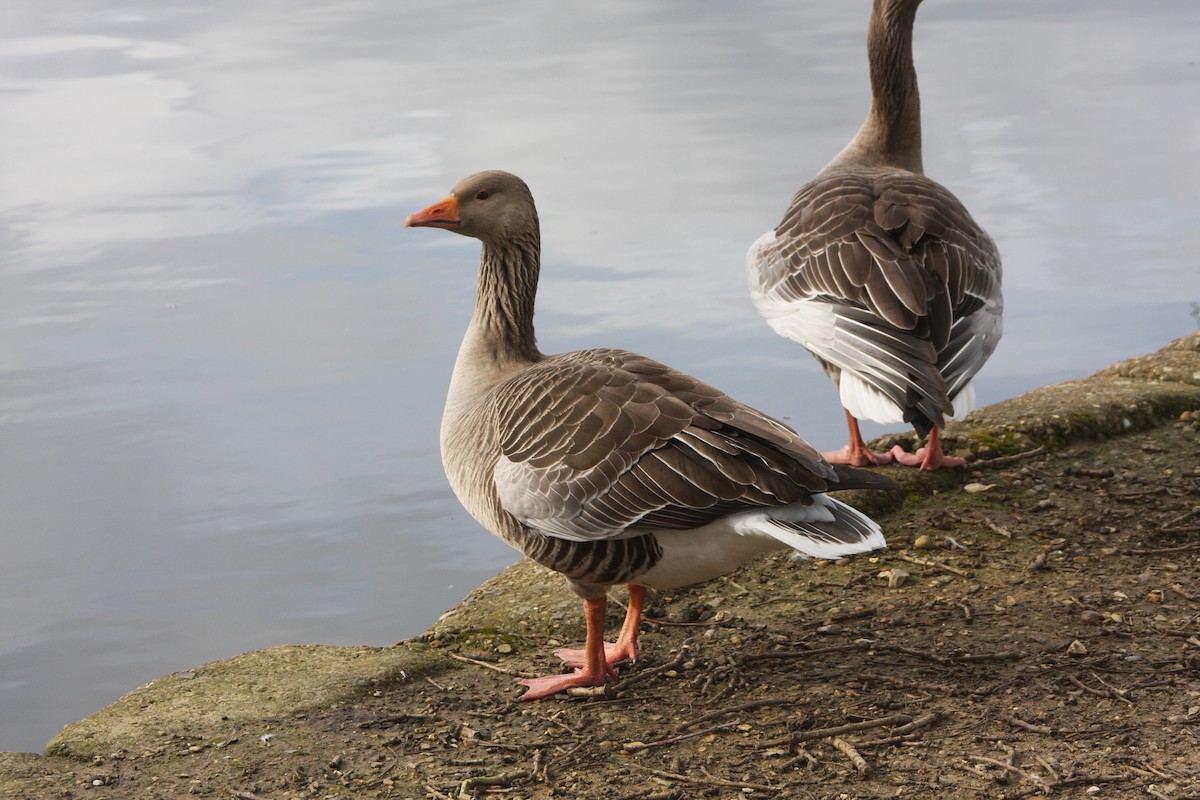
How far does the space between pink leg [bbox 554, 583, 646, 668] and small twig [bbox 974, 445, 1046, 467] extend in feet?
6.51

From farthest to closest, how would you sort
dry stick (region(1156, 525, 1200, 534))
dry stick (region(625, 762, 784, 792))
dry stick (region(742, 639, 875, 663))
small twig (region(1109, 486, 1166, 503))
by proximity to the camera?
small twig (region(1109, 486, 1166, 503))
dry stick (region(1156, 525, 1200, 534))
dry stick (region(742, 639, 875, 663))
dry stick (region(625, 762, 784, 792))

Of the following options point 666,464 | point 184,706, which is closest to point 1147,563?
point 666,464

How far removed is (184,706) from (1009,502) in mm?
3277

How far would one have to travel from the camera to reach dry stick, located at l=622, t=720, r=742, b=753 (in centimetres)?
337

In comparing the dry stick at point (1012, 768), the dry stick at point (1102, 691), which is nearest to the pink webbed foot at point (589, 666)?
the dry stick at point (1012, 768)

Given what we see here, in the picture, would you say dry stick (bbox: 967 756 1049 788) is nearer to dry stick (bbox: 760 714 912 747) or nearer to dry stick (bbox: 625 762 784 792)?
dry stick (bbox: 760 714 912 747)

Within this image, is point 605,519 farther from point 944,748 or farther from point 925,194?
point 925,194

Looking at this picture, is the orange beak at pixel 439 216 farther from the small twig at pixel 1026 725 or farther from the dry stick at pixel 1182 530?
the dry stick at pixel 1182 530

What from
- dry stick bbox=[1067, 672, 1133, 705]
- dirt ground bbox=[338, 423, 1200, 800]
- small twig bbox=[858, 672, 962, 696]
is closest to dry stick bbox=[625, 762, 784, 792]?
dirt ground bbox=[338, 423, 1200, 800]

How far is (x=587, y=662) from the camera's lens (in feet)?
12.3

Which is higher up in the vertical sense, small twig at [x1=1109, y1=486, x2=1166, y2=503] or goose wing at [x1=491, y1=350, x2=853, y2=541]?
goose wing at [x1=491, y1=350, x2=853, y2=541]

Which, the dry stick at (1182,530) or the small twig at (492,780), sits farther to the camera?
the dry stick at (1182,530)

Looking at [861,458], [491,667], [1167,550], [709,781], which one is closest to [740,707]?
[709,781]

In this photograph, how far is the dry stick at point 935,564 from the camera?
172 inches
